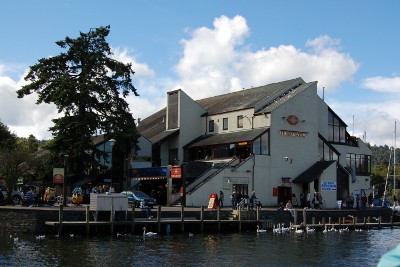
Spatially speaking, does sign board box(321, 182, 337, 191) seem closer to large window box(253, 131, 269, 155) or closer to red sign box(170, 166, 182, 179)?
large window box(253, 131, 269, 155)

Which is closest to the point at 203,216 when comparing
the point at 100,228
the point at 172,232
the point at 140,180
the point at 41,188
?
the point at 172,232

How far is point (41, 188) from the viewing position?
2286 inches

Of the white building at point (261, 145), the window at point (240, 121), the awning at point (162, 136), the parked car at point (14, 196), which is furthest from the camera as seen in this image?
the awning at point (162, 136)

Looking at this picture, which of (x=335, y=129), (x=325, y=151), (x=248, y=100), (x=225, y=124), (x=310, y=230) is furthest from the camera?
(x=335, y=129)

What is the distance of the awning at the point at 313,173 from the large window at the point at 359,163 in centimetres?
1097

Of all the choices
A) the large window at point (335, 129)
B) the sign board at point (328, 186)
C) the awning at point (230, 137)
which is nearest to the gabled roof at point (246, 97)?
the awning at point (230, 137)

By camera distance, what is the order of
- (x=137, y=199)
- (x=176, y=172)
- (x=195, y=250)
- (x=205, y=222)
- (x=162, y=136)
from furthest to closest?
(x=162, y=136)
(x=176, y=172)
(x=137, y=199)
(x=205, y=222)
(x=195, y=250)

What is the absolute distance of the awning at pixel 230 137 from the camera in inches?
2206

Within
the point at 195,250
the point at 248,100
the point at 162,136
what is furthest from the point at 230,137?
the point at 195,250

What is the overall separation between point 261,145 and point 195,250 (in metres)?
27.9

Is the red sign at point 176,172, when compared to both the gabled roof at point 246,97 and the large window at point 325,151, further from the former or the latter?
the large window at point 325,151

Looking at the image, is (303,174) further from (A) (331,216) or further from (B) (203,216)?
(B) (203,216)

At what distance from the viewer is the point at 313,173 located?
5734cm

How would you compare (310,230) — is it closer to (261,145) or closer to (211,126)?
(261,145)
